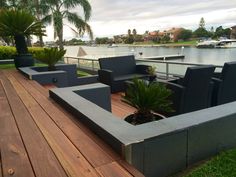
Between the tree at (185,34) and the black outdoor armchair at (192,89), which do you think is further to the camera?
the tree at (185,34)

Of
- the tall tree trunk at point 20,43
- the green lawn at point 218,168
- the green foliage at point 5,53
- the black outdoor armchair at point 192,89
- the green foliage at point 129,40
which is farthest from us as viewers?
the green foliage at point 129,40

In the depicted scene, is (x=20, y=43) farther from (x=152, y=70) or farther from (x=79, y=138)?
(x=79, y=138)

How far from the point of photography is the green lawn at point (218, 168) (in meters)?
2.14

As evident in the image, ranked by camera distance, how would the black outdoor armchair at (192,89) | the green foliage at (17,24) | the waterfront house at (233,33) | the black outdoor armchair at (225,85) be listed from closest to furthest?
the black outdoor armchair at (192,89) < the black outdoor armchair at (225,85) < the green foliage at (17,24) < the waterfront house at (233,33)

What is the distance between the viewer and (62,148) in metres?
2.03

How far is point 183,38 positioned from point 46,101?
794 inches

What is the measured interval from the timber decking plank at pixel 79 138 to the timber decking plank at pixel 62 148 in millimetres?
43

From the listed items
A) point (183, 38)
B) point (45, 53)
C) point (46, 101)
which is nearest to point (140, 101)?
point (46, 101)

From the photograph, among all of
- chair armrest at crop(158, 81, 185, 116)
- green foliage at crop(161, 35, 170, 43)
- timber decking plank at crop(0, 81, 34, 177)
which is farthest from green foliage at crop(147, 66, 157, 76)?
green foliage at crop(161, 35, 170, 43)

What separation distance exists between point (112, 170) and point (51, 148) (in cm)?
62

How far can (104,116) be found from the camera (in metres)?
2.39

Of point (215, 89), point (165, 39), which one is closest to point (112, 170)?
point (215, 89)

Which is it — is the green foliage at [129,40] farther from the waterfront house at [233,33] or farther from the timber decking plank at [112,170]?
the timber decking plank at [112,170]

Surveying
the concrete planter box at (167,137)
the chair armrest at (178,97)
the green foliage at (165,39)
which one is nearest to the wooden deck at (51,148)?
the concrete planter box at (167,137)
